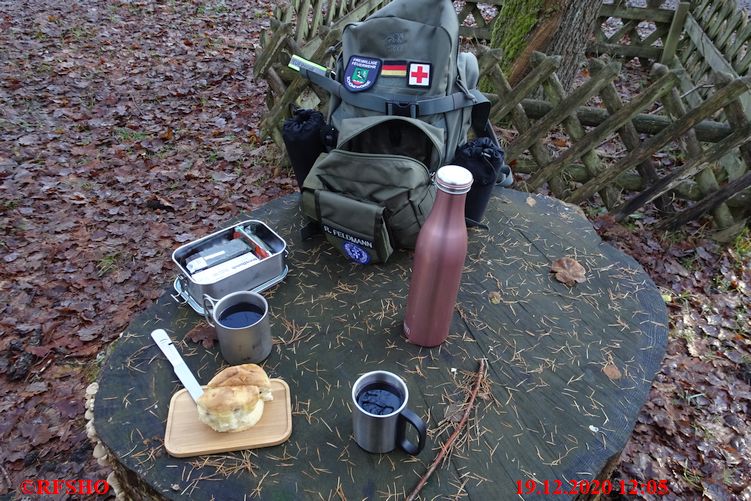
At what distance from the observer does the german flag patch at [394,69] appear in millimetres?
1932

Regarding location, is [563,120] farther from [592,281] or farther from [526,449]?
[526,449]

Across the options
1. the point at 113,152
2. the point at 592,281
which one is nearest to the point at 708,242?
the point at 592,281

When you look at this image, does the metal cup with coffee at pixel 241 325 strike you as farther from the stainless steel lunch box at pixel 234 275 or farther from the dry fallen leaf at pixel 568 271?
the dry fallen leaf at pixel 568 271

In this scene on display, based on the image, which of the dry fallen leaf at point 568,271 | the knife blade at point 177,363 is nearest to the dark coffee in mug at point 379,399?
the knife blade at point 177,363

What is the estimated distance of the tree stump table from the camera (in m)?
1.31

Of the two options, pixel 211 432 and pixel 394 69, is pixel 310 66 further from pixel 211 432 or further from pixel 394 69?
pixel 211 432

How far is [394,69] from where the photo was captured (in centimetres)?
194

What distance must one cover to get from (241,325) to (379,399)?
20.8 inches

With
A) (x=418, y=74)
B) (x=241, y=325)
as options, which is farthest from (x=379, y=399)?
(x=418, y=74)

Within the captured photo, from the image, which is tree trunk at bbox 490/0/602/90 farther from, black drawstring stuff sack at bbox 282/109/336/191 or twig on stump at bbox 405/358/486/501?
twig on stump at bbox 405/358/486/501

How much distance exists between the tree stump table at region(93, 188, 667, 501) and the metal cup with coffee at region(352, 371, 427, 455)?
0.06 metres

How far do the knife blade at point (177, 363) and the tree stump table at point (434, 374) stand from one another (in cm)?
3

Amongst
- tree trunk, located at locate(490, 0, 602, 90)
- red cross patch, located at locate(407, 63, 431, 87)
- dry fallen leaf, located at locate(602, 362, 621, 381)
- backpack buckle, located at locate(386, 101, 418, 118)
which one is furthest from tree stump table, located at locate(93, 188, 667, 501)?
tree trunk, located at locate(490, 0, 602, 90)

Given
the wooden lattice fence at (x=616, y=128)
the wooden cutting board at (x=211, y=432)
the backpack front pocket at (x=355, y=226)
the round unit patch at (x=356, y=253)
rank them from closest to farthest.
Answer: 1. the wooden cutting board at (x=211, y=432)
2. the backpack front pocket at (x=355, y=226)
3. the round unit patch at (x=356, y=253)
4. the wooden lattice fence at (x=616, y=128)
